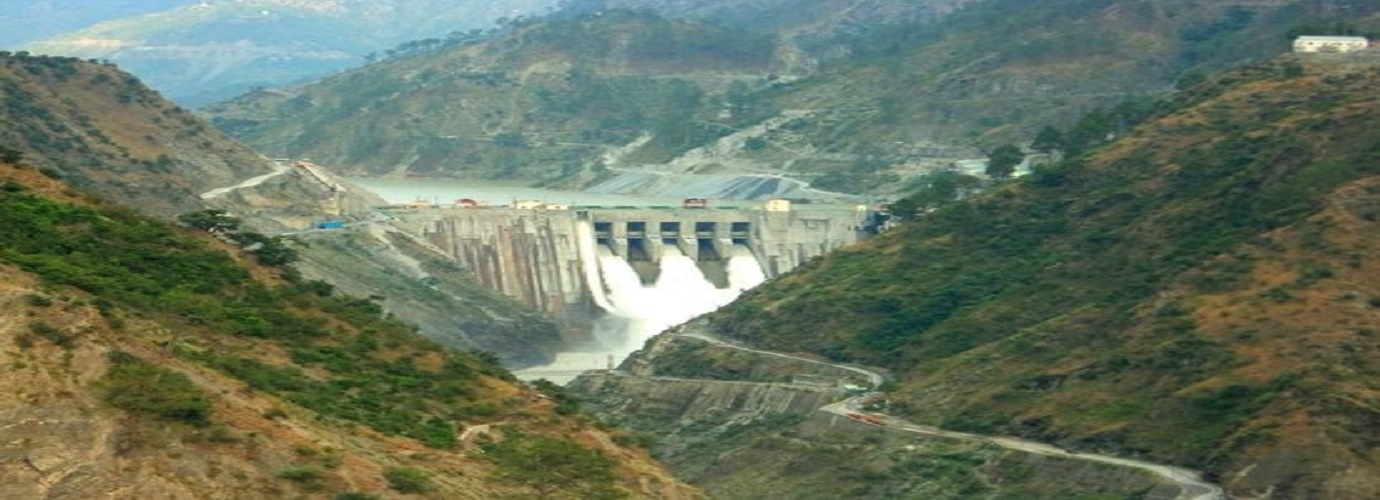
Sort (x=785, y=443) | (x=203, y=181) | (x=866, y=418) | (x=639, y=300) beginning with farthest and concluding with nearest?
(x=639, y=300) → (x=203, y=181) → (x=866, y=418) → (x=785, y=443)

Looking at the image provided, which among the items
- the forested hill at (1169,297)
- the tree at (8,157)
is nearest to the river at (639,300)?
the forested hill at (1169,297)

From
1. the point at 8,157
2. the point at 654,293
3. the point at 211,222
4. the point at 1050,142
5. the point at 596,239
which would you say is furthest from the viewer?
the point at 596,239

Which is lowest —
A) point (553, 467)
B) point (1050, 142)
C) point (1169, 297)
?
point (1050, 142)

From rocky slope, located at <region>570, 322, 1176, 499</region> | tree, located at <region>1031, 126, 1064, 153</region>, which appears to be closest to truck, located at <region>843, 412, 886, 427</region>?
rocky slope, located at <region>570, 322, 1176, 499</region>

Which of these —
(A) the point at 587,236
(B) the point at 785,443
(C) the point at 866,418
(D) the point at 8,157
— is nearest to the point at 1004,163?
(A) the point at 587,236

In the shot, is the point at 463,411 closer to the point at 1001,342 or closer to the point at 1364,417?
the point at 1364,417

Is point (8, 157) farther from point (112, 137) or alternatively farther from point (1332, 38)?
point (1332, 38)

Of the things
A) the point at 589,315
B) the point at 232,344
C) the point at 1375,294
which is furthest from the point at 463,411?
the point at 589,315
